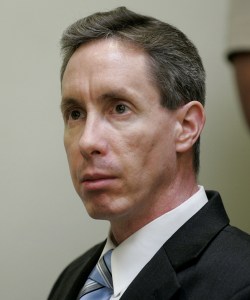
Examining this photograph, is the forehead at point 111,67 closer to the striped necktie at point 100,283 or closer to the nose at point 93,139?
the nose at point 93,139

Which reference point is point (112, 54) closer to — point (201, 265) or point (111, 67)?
point (111, 67)

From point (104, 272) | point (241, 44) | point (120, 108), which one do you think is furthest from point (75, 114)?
point (241, 44)

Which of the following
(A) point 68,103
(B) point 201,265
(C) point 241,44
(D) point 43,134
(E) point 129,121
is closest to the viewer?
(C) point 241,44

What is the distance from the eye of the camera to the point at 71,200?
163 centimetres

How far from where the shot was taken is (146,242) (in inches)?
45.4

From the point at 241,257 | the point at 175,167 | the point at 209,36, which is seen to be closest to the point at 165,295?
the point at 241,257

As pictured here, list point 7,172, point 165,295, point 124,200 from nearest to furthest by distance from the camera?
point 165,295 → point 124,200 → point 7,172

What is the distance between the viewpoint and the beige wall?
61.6 inches

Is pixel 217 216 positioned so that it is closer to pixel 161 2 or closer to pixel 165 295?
pixel 165 295

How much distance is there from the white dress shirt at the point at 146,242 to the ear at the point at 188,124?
14 centimetres

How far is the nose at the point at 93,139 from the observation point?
3.58 feet

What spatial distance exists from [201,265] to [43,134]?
2.55 feet

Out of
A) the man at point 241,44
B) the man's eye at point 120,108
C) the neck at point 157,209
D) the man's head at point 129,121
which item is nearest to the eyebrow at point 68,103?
the man's head at point 129,121

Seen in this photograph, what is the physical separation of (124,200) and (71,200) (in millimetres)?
547
